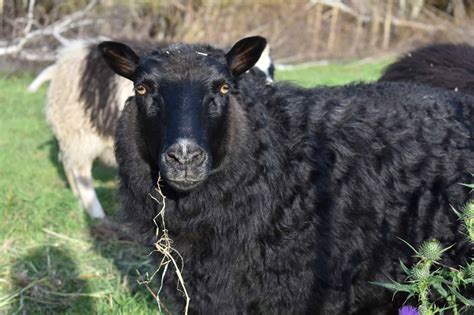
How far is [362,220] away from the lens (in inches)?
157

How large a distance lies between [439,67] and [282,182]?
120 inches

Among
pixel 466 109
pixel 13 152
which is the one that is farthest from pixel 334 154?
pixel 13 152

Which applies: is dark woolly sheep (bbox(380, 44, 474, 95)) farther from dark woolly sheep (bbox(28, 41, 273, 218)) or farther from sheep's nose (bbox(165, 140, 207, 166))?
sheep's nose (bbox(165, 140, 207, 166))

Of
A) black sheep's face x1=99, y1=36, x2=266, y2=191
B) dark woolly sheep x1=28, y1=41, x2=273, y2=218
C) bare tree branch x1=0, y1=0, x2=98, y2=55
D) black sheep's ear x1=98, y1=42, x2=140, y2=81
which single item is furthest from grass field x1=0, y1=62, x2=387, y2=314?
bare tree branch x1=0, y1=0, x2=98, y2=55

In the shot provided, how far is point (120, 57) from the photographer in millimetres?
4090

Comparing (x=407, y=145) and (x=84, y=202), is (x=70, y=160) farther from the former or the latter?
(x=407, y=145)

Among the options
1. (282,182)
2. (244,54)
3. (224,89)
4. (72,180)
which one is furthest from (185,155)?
(72,180)

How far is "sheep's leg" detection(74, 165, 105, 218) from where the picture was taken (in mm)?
7527

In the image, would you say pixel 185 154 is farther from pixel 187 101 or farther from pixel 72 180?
pixel 72 180

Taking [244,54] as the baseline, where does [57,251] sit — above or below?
below

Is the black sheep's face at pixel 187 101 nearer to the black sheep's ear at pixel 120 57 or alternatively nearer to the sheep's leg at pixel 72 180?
the black sheep's ear at pixel 120 57

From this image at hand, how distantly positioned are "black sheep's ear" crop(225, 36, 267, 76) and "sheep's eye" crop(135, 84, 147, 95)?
1.53 ft

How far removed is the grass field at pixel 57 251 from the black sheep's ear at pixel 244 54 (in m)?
1.07

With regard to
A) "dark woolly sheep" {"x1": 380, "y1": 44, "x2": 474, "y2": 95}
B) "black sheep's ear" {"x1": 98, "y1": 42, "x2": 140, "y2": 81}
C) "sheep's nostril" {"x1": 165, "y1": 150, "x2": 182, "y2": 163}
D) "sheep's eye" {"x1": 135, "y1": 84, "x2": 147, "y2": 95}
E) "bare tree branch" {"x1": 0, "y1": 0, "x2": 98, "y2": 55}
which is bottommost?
"bare tree branch" {"x1": 0, "y1": 0, "x2": 98, "y2": 55}
